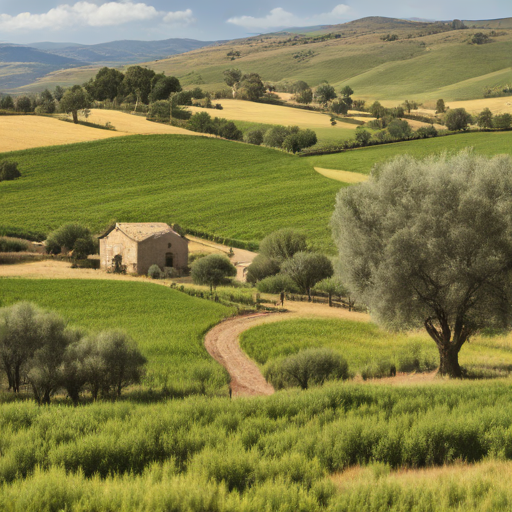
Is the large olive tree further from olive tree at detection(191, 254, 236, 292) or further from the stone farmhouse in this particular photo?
the stone farmhouse

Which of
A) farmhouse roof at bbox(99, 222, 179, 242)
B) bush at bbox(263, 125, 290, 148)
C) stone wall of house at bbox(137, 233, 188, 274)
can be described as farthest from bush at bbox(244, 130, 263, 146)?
stone wall of house at bbox(137, 233, 188, 274)

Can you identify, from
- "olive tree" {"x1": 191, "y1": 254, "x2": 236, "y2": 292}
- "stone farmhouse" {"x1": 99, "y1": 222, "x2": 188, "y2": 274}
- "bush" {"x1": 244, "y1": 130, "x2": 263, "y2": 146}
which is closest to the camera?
"olive tree" {"x1": 191, "y1": 254, "x2": 236, "y2": 292}

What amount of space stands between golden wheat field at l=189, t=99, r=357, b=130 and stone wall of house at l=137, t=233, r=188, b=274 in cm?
7572

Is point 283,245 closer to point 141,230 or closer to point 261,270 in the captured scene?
point 261,270

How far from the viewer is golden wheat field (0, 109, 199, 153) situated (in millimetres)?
91375

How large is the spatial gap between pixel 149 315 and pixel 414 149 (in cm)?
7483

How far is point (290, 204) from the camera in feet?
244

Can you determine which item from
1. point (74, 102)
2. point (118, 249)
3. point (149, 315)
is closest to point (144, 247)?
point (118, 249)

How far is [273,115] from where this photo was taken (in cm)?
13525

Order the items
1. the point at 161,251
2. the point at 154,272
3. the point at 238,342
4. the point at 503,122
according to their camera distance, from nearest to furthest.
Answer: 1. the point at 238,342
2. the point at 154,272
3. the point at 161,251
4. the point at 503,122

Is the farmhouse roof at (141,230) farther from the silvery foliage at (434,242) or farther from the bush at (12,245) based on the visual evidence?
the silvery foliage at (434,242)

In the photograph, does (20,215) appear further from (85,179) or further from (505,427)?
(505,427)

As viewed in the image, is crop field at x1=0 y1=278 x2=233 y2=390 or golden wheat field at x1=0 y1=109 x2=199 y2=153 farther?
golden wheat field at x1=0 y1=109 x2=199 y2=153

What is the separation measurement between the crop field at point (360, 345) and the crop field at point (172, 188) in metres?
28.2
